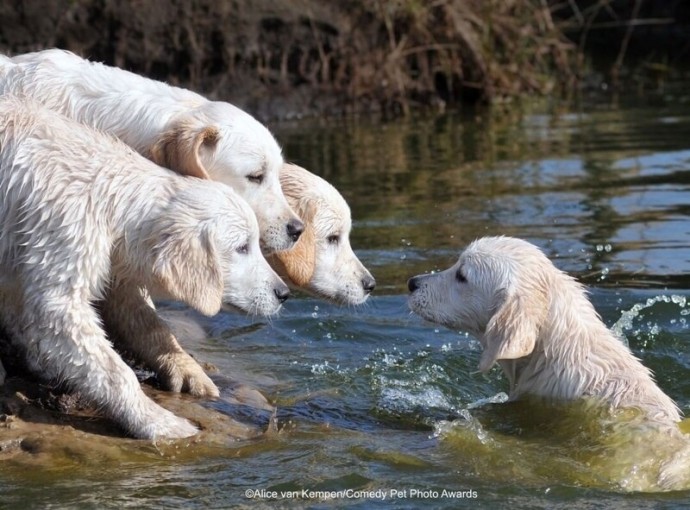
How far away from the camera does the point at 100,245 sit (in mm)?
5949

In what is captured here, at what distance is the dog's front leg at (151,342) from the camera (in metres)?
6.68

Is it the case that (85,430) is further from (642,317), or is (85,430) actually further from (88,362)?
(642,317)

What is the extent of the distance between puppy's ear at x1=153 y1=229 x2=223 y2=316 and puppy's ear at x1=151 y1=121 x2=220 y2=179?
619mm

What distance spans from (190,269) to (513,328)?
1.60 meters

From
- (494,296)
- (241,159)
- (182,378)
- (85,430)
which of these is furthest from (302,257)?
(85,430)

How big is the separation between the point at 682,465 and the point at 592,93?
47.6 feet

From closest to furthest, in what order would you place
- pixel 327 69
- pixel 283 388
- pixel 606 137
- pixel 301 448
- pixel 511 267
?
pixel 301 448
pixel 511 267
pixel 283 388
pixel 606 137
pixel 327 69

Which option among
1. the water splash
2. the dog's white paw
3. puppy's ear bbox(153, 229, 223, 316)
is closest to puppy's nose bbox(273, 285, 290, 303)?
puppy's ear bbox(153, 229, 223, 316)

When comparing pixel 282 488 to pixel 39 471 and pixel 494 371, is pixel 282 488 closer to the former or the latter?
pixel 39 471

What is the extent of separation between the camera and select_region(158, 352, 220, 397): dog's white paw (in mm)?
6750

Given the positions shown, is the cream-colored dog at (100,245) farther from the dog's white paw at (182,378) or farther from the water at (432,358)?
the dog's white paw at (182,378)

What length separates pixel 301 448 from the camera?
6133 mm

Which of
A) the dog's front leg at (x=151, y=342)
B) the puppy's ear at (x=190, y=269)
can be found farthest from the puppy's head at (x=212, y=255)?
the dog's front leg at (x=151, y=342)

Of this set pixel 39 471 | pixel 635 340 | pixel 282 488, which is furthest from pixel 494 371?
pixel 39 471
